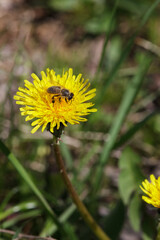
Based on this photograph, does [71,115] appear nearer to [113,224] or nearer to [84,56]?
[113,224]

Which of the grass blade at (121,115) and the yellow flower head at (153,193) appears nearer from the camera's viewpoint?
the yellow flower head at (153,193)

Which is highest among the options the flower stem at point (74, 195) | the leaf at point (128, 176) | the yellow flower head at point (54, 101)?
the yellow flower head at point (54, 101)

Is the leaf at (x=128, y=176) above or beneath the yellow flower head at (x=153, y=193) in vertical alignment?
above

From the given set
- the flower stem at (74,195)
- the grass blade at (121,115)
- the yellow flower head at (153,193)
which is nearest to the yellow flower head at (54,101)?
the flower stem at (74,195)

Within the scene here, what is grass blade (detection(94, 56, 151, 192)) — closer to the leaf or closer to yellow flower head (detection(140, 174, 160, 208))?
the leaf

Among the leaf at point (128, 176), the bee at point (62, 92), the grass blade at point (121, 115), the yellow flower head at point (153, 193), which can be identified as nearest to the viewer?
the yellow flower head at point (153, 193)

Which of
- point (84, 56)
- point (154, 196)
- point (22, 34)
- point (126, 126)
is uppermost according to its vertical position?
point (22, 34)

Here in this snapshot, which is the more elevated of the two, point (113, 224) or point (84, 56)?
point (84, 56)

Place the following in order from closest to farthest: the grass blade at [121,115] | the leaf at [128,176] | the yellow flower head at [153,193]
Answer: the yellow flower head at [153,193], the leaf at [128,176], the grass blade at [121,115]

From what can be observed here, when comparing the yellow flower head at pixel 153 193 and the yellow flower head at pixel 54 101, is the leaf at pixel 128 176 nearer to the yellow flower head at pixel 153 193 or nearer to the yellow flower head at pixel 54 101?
the yellow flower head at pixel 153 193

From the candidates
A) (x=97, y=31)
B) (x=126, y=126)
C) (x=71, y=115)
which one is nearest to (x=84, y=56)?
(x=97, y=31)
